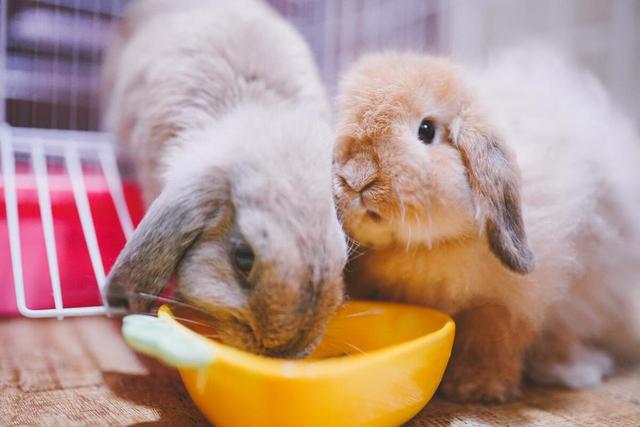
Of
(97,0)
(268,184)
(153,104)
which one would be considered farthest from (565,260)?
(97,0)

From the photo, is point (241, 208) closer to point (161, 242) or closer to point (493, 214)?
point (161, 242)

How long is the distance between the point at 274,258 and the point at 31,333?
40.0 inches

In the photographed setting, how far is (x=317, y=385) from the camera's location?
0.81 m

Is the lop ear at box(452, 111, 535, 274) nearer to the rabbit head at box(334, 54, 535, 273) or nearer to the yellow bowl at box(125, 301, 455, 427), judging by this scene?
the rabbit head at box(334, 54, 535, 273)

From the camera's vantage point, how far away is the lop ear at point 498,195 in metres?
1.04

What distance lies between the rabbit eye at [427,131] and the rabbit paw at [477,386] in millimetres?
479

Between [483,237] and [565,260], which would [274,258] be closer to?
[483,237]

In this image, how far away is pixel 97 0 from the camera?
2.11 metres

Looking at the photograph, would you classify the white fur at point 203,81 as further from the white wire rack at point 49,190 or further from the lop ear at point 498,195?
the lop ear at point 498,195

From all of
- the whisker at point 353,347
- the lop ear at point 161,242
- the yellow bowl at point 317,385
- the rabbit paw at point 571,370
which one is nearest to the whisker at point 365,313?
the whisker at point 353,347

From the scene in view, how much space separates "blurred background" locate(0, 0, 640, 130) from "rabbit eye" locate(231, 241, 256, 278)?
1288 millimetres

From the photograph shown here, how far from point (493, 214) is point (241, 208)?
1.45 feet

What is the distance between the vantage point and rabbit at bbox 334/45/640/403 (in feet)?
3.42

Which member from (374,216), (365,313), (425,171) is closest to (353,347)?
(365,313)
